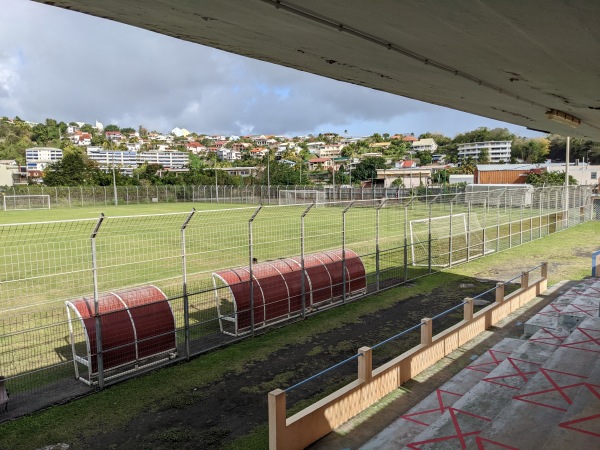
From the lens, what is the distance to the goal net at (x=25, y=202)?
172ft

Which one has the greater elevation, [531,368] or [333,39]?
[333,39]

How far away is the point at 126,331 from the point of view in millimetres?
9242

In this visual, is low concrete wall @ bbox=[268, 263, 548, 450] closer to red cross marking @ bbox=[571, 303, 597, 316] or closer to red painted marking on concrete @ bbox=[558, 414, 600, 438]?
red cross marking @ bbox=[571, 303, 597, 316]

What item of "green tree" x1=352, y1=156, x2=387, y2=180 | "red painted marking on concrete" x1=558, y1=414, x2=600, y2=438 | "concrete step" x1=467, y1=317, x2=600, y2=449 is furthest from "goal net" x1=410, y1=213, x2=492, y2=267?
"green tree" x1=352, y1=156, x2=387, y2=180

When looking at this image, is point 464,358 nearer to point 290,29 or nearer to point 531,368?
point 531,368

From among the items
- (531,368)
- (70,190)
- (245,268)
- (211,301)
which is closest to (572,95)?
(531,368)

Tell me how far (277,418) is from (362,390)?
2.02 meters

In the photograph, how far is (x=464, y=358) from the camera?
9992 mm

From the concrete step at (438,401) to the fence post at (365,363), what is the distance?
0.79m

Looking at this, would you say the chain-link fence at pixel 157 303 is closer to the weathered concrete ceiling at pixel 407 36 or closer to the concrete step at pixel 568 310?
the concrete step at pixel 568 310

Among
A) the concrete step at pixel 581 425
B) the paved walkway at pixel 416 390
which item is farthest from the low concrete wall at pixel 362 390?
the concrete step at pixel 581 425

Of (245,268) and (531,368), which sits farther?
(245,268)

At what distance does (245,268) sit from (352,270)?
12.4ft

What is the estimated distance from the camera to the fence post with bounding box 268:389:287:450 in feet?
19.8
